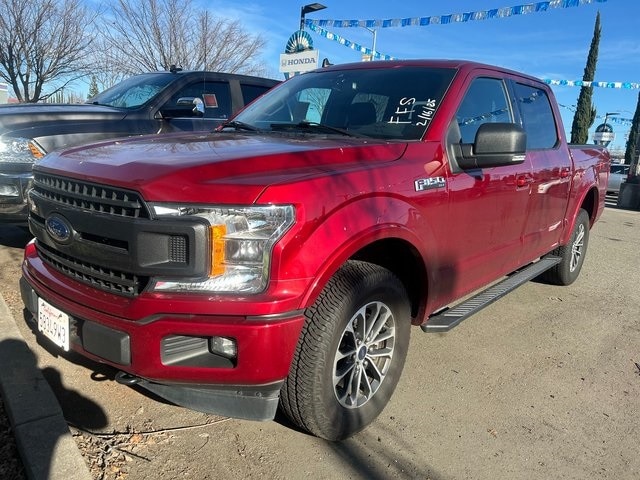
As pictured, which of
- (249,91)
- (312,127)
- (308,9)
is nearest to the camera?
(312,127)

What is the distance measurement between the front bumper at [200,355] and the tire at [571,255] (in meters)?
4.00

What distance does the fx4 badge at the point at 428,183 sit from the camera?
269 centimetres

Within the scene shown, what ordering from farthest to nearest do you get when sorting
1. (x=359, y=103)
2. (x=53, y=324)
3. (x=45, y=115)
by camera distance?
(x=45, y=115) < (x=359, y=103) < (x=53, y=324)

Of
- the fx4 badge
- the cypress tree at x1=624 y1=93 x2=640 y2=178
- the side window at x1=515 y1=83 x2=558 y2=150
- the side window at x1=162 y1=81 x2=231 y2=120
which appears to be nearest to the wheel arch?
the fx4 badge

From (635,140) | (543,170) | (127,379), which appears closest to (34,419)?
(127,379)

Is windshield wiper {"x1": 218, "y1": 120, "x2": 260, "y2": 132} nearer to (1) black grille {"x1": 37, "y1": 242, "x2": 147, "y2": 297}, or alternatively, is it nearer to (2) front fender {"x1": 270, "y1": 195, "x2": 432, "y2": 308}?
(2) front fender {"x1": 270, "y1": 195, "x2": 432, "y2": 308}

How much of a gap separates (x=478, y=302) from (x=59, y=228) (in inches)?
98.8

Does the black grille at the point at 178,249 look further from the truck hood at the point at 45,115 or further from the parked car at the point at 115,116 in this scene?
the truck hood at the point at 45,115

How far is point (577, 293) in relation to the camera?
539 centimetres

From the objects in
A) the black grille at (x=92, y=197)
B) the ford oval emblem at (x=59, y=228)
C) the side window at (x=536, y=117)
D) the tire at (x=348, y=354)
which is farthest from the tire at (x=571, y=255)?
the ford oval emblem at (x=59, y=228)

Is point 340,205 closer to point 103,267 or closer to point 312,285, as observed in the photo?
point 312,285

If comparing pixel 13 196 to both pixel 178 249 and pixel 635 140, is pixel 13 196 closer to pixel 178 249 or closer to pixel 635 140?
pixel 178 249

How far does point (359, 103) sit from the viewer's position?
3.39 m

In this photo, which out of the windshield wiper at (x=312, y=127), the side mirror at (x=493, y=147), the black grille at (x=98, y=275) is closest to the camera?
the black grille at (x=98, y=275)
